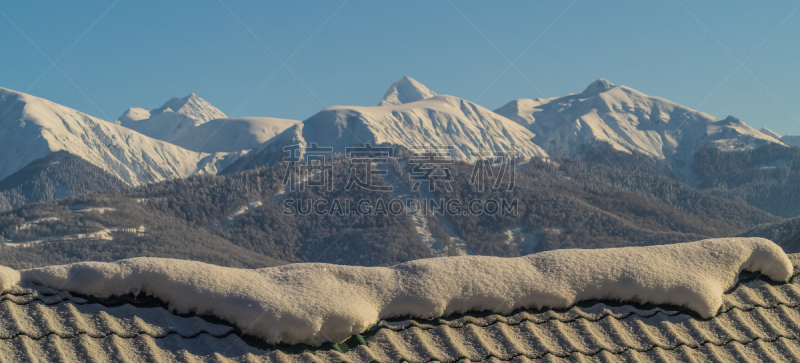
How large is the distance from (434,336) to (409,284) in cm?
73

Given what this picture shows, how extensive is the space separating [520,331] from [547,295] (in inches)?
25.5

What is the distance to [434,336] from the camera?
24.1ft

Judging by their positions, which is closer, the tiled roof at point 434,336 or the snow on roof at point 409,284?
the tiled roof at point 434,336

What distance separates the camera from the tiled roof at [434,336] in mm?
6645

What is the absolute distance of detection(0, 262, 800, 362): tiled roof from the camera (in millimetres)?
6645

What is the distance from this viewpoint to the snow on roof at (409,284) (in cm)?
716

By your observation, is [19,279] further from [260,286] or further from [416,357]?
[416,357]

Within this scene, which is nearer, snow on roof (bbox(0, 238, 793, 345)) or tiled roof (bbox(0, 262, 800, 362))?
tiled roof (bbox(0, 262, 800, 362))

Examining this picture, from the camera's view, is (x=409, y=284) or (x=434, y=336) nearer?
(x=434, y=336)

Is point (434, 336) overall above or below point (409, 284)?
below

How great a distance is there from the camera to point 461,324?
756cm

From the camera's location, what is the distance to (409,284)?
7738 millimetres

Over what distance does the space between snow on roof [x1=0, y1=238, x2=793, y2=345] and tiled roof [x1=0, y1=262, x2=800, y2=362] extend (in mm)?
142

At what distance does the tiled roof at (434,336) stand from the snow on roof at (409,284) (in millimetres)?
142
